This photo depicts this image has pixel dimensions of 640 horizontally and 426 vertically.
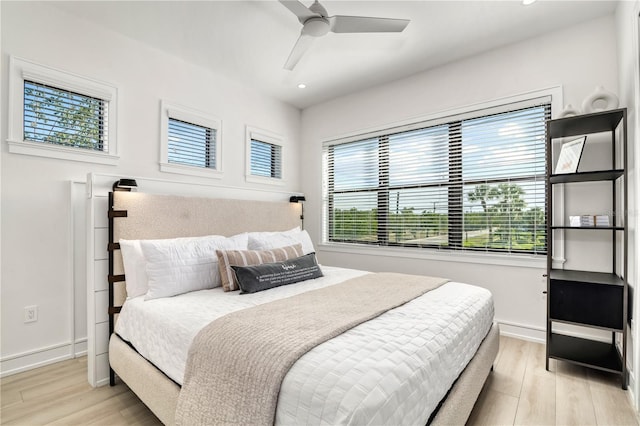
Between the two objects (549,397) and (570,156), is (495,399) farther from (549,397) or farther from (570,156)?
(570,156)

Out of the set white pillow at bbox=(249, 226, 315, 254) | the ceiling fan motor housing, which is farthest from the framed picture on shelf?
white pillow at bbox=(249, 226, 315, 254)

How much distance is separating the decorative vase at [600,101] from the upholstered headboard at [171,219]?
9.69 feet

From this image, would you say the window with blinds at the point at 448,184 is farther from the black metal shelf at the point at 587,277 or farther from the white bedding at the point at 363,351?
the white bedding at the point at 363,351

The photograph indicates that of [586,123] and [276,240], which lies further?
[276,240]

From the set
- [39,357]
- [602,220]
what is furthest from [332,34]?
[39,357]

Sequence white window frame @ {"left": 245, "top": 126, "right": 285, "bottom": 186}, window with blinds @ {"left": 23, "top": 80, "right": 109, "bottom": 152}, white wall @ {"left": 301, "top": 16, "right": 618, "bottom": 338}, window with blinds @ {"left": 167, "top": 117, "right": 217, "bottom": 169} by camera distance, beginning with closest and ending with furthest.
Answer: window with blinds @ {"left": 23, "top": 80, "right": 109, "bottom": 152} < white wall @ {"left": 301, "top": 16, "right": 618, "bottom": 338} < window with blinds @ {"left": 167, "top": 117, "right": 217, "bottom": 169} < white window frame @ {"left": 245, "top": 126, "right": 285, "bottom": 186}

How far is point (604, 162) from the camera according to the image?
2545 mm

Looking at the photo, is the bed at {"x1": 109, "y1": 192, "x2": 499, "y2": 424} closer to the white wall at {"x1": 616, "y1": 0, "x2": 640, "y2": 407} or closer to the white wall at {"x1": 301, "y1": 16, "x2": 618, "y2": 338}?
the white wall at {"x1": 616, "y1": 0, "x2": 640, "y2": 407}

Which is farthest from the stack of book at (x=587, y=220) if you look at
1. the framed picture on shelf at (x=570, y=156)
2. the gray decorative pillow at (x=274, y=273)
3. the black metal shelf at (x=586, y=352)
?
the gray decorative pillow at (x=274, y=273)

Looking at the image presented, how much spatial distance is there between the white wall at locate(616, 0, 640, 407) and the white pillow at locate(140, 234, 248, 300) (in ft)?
9.03

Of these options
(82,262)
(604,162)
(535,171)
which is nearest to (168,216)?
(82,262)

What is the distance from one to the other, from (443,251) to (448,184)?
721mm

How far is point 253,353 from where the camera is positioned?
4.06 feet

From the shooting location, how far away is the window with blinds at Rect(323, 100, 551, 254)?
2947mm
